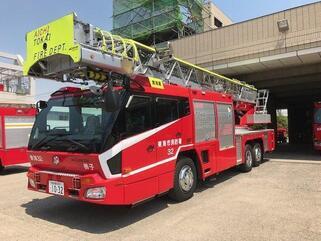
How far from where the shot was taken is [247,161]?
11336 mm

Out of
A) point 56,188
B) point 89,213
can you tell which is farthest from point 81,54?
point 89,213

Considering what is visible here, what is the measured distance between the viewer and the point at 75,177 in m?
5.85

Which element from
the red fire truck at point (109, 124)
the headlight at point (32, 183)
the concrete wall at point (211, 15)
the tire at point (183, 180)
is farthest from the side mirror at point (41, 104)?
the concrete wall at point (211, 15)

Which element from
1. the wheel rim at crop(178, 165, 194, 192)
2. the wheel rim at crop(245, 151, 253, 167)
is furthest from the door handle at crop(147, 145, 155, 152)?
the wheel rim at crop(245, 151, 253, 167)

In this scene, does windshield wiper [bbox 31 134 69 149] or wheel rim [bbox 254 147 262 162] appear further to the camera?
wheel rim [bbox 254 147 262 162]

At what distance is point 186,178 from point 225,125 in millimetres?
2566

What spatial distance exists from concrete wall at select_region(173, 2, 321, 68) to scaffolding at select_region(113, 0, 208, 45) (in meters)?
18.1

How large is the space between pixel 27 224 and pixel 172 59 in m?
4.62

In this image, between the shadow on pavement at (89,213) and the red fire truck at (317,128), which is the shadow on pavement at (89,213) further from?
the red fire truck at (317,128)

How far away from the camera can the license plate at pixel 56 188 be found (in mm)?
6066

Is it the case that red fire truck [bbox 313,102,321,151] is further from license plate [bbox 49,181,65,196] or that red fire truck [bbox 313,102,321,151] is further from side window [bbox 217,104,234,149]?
license plate [bbox 49,181,65,196]

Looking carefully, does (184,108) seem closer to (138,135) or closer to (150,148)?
(150,148)

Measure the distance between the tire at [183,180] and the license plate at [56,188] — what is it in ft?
7.56

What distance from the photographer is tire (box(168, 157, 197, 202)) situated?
24.0 ft
